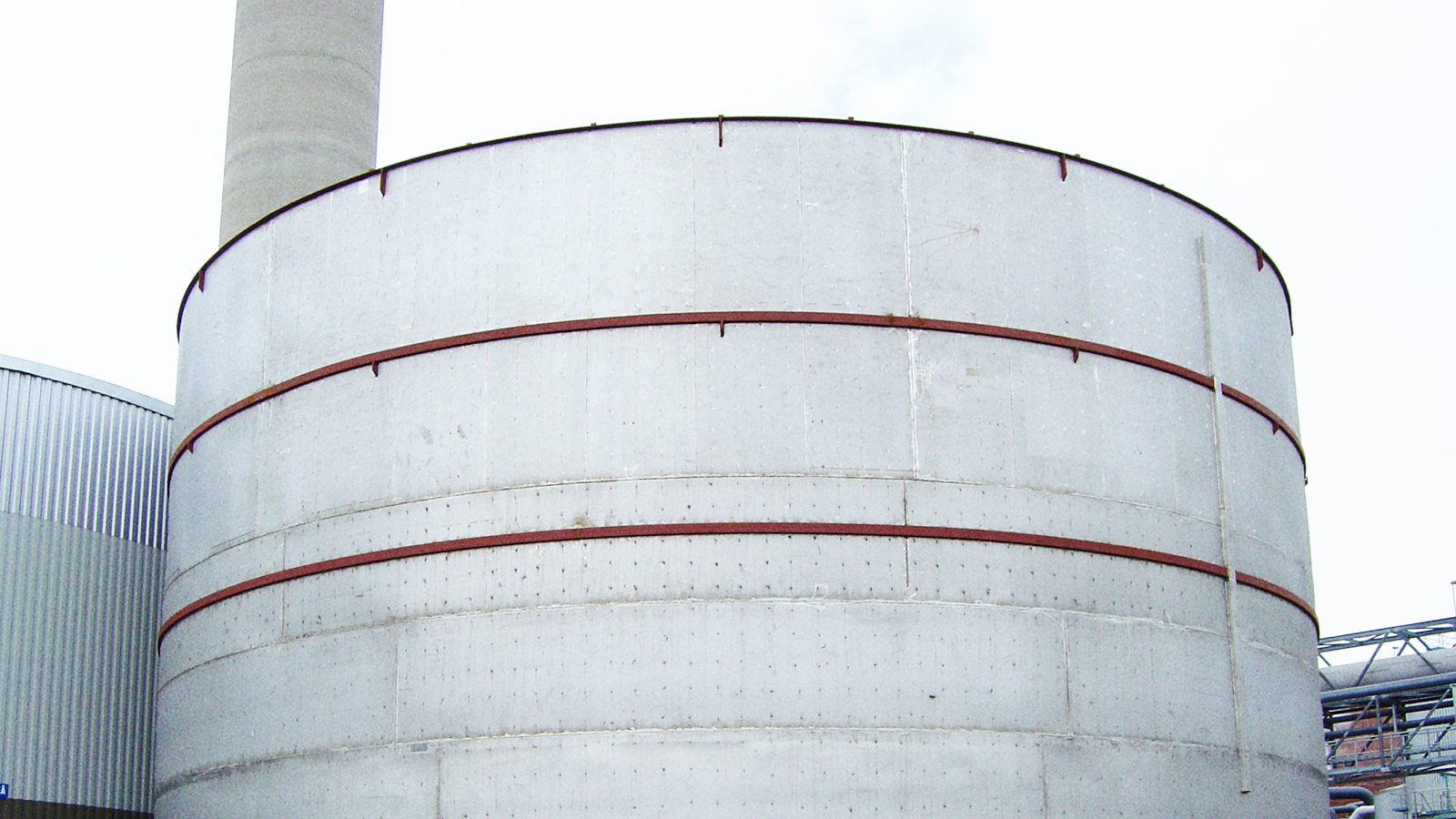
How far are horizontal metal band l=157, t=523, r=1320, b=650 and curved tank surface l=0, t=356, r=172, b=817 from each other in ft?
22.1

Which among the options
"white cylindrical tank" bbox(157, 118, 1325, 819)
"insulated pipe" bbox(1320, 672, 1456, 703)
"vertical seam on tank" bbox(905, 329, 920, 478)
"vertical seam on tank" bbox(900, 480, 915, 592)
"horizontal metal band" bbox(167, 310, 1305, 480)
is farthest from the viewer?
"insulated pipe" bbox(1320, 672, 1456, 703)

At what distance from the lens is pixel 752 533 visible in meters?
16.5

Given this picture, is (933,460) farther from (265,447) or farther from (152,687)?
(152,687)

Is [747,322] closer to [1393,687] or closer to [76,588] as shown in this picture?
[76,588]

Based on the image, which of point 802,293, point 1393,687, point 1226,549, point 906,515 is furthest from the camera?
point 1393,687

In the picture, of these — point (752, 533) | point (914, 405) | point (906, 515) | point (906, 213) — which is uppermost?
point (906, 213)

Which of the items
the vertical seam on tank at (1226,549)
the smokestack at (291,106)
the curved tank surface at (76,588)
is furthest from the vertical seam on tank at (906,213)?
the smokestack at (291,106)

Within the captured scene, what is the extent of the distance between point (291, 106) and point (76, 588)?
10337 millimetres

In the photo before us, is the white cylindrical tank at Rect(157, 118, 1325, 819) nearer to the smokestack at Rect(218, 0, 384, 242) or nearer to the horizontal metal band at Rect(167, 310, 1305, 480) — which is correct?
the horizontal metal band at Rect(167, 310, 1305, 480)

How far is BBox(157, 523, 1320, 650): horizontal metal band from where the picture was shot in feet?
54.2

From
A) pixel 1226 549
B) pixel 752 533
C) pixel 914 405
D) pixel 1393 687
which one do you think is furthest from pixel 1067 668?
pixel 1393 687

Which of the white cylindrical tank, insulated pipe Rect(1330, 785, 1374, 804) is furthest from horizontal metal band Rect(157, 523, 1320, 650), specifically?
insulated pipe Rect(1330, 785, 1374, 804)

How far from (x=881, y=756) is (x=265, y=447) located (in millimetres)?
8771

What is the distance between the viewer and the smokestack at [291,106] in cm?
2897
